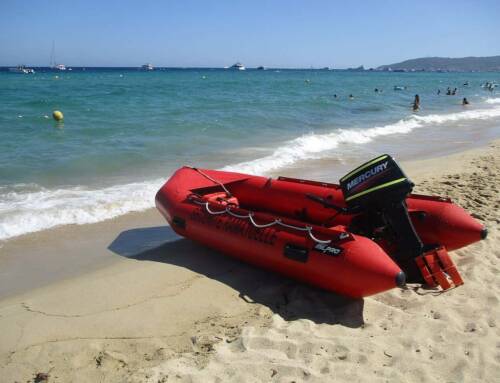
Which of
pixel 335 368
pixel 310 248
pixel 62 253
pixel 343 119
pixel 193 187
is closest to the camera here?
pixel 335 368

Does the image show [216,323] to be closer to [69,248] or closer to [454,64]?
[69,248]

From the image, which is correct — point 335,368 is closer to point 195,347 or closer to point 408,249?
point 195,347

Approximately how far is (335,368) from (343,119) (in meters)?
13.8

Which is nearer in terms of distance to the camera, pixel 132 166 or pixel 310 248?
pixel 310 248

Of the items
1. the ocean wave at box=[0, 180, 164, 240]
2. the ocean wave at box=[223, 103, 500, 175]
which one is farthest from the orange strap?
the ocean wave at box=[223, 103, 500, 175]

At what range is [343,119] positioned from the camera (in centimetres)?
1556

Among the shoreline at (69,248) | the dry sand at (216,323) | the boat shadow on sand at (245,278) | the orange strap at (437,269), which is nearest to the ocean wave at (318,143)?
the shoreline at (69,248)

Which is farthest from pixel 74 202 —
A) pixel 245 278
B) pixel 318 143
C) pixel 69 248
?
pixel 318 143

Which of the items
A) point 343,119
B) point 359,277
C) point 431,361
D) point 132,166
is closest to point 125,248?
point 359,277

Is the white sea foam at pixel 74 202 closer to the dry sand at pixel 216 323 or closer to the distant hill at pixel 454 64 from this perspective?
the dry sand at pixel 216 323

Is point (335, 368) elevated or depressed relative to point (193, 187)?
depressed

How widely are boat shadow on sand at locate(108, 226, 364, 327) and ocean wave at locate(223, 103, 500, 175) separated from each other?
10.0ft

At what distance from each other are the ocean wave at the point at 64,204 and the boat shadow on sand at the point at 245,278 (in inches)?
28.3

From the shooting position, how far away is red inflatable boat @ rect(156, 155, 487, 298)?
10.3ft
